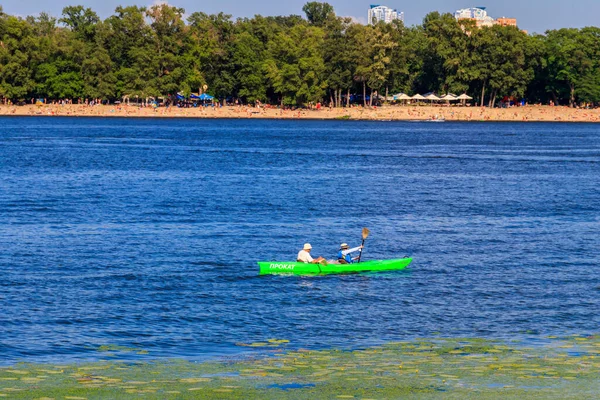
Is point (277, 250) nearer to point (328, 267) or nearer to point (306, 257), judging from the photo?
point (328, 267)

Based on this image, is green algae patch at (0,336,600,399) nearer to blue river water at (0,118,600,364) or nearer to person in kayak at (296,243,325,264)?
blue river water at (0,118,600,364)

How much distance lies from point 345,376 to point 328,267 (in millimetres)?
16383

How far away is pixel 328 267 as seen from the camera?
39250 mm

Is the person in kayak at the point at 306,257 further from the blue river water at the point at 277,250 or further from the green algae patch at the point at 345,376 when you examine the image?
the green algae patch at the point at 345,376

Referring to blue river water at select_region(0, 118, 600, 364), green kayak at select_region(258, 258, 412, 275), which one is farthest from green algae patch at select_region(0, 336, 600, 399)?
green kayak at select_region(258, 258, 412, 275)

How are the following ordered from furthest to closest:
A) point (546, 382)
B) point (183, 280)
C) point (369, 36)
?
1. point (369, 36)
2. point (183, 280)
3. point (546, 382)

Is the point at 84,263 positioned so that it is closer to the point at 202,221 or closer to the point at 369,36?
the point at 202,221

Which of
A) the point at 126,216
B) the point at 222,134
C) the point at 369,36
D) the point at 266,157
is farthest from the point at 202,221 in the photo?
the point at 369,36

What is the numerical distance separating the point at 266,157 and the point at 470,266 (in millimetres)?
67339

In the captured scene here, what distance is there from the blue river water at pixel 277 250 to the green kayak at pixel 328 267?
59 cm

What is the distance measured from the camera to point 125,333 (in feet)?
94.2

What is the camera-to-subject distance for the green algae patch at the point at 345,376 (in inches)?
832

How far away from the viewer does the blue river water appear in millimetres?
29766

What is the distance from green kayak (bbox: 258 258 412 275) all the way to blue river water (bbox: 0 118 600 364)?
0.59m
